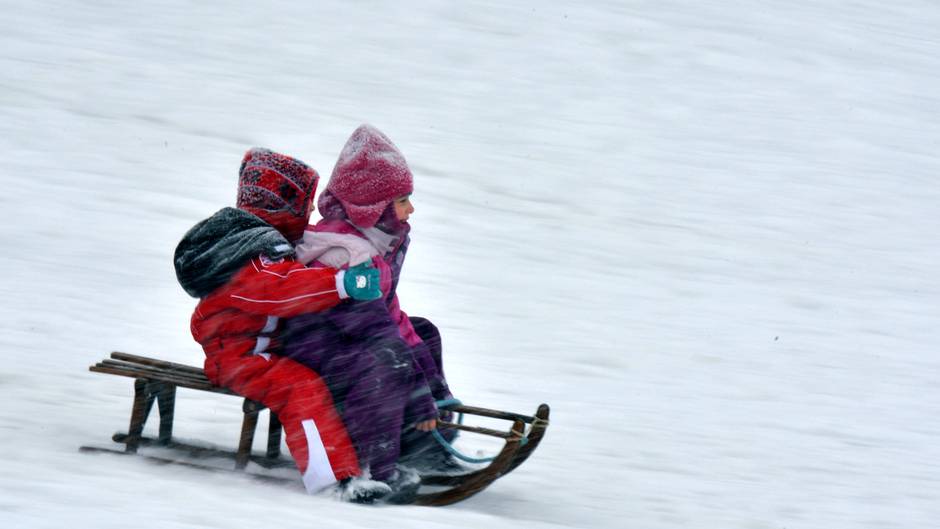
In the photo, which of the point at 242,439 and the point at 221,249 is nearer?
the point at 221,249

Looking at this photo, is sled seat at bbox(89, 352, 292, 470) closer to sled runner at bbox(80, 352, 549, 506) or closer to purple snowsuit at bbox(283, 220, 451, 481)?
sled runner at bbox(80, 352, 549, 506)

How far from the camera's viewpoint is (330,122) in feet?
34.9

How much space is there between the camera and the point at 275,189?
4.71m

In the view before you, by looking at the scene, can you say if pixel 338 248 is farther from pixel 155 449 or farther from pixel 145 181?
pixel 145 181

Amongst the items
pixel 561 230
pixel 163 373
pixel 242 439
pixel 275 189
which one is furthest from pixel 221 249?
pixel 561 230

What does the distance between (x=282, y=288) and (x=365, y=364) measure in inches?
17.4

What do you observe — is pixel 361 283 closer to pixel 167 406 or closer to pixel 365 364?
pixel 365 364

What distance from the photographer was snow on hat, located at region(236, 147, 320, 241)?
470cm

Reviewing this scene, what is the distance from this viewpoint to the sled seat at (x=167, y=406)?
4.71m

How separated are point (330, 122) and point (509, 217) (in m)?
2.23

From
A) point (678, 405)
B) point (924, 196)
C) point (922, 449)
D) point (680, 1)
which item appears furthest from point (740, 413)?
point (680, 1)

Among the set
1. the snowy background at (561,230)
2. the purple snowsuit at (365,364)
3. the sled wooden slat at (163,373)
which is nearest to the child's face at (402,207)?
the purple snowsuit at (365,364)

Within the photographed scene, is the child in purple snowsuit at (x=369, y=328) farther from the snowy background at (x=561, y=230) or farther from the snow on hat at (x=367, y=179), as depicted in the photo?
the snowy background at (x=561, y=230)

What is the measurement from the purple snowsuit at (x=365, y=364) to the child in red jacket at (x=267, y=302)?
0.20ft
